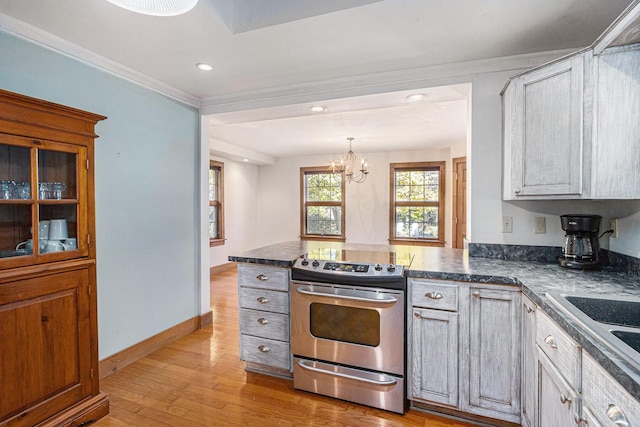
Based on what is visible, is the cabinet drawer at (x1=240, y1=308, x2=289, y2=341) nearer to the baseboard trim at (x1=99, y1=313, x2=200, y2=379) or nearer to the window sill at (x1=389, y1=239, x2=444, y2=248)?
the baseboard trim at (x1=99, y1=313, x2=200, y2=379)

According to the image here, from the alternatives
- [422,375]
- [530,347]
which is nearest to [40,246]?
[422,375]

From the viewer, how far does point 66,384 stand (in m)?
1.80

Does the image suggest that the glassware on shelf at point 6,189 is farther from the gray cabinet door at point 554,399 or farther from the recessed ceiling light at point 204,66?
the gray cabinet door at point 554,399

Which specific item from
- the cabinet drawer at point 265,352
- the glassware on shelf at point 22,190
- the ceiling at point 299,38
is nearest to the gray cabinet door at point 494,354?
the cabinet drawer at point 265,352

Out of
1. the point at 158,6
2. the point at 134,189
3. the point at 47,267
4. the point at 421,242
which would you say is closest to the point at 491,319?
the point at 158,6

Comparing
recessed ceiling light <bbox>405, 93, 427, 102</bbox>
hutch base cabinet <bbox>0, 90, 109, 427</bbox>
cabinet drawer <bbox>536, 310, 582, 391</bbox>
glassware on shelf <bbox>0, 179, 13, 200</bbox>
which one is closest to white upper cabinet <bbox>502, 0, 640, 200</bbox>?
recessed ceiling light <bbox>405, 93, 427, 102</bbox>

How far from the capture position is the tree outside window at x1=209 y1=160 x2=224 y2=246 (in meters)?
5.80

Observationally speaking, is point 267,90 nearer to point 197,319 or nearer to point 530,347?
point 197,319

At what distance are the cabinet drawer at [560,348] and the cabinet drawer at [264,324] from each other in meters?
1.53

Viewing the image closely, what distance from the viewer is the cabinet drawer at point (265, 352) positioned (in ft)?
7.64

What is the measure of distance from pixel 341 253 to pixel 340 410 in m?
1.06

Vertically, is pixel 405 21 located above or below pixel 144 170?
above

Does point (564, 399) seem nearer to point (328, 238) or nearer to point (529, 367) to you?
point (529, 367)

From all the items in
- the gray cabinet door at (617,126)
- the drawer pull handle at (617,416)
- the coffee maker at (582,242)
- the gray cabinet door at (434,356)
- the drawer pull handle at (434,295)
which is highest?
the gray cabinet door at (617,126)
